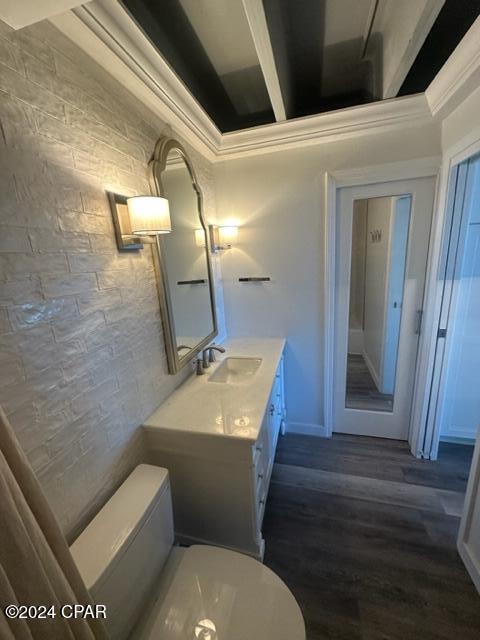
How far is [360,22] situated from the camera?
127 centimetres

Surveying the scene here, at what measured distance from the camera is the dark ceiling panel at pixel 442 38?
4.06ft

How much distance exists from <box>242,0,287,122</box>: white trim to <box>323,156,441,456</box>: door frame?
62 centimetres

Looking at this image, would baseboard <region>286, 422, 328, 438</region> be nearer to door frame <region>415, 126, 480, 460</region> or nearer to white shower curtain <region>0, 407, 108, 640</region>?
door frame <region>415, 126, 480, 460</region>

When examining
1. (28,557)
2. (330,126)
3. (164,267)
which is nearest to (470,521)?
(28,557)

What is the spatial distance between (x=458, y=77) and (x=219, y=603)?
235cm

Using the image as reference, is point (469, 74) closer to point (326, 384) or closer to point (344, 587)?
point (326, 384)

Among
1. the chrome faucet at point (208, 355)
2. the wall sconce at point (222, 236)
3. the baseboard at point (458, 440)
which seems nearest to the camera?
the chrome faucet at point (208, 355)

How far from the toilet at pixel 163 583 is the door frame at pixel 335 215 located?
1439mm

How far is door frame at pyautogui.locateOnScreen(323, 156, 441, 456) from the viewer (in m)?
1.65

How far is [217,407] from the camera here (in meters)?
1.35

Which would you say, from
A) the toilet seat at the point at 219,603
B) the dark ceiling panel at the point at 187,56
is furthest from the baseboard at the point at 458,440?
the dark ceiling panel at the point at 187,56

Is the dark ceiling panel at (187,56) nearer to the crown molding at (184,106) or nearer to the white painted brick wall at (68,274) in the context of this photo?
the crown molding at (184,106)

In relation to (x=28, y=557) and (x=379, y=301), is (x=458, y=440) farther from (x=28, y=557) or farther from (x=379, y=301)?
(x=28, y=557)

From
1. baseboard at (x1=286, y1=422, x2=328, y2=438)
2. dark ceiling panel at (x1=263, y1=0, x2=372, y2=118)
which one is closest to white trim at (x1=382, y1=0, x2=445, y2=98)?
dark ceiling panel at (x1=263, y1=0, x2=372, y2=118)
